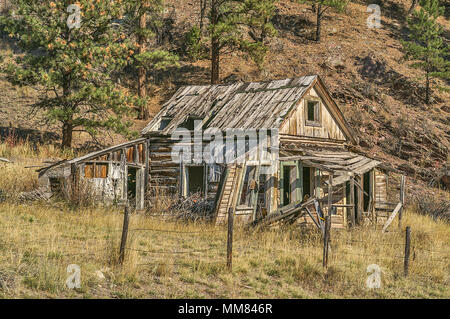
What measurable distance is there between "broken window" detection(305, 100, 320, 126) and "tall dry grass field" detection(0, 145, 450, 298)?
546 cm

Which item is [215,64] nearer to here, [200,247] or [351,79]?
[351,79]

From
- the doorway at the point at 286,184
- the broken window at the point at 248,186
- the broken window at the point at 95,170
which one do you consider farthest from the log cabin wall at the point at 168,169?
the doorway at the point at 286,184

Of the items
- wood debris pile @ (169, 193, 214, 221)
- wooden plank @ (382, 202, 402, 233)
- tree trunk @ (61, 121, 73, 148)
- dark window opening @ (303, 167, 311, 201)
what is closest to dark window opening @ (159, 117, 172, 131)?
wood debris pile @ (169, 193, 214, 221)

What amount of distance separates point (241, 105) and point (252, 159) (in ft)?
10.1

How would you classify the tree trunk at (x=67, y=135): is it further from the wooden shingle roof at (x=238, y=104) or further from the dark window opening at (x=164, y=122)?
the dark window opening at (x=164, y=122)

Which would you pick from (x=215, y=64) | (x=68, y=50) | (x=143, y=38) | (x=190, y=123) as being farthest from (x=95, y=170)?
(x=215, y=64)

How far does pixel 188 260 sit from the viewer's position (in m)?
10.9

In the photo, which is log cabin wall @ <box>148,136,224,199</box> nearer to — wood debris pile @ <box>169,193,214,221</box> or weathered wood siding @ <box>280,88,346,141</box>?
wood debris pile @ <box>169,193,214,221</box>

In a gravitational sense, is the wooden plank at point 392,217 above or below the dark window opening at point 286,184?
below

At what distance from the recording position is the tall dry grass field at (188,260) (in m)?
8.96

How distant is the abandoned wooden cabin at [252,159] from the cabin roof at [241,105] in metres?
0.04

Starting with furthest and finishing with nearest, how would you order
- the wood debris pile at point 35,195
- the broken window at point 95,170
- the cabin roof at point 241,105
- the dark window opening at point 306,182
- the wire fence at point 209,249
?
the dark window opening at point 306,182 → the cabin roof at point 241,105 → the broken window at point 95,170 → the wood debris pile at point 35,195 → the wire fence at point 209,249

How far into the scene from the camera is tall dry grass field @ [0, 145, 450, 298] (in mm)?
8961
